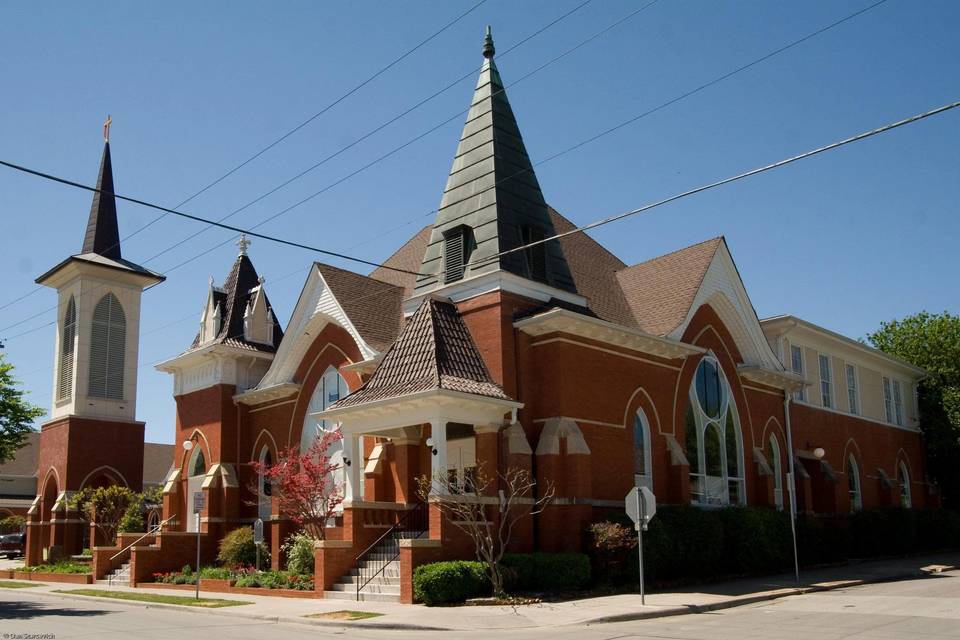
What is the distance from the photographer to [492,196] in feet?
85.5

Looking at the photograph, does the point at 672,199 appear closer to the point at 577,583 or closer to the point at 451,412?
the point at 451,412

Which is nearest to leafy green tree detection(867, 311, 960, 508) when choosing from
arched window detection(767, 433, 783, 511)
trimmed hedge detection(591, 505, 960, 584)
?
trimmed hedge detection(591, 505, 960, 584)

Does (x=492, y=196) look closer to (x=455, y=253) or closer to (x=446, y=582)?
(x=455, y=253)

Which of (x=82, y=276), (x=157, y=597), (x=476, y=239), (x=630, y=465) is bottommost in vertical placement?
(x=157, y=597)

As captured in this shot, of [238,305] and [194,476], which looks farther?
[238,305]

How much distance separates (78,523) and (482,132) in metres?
23.6

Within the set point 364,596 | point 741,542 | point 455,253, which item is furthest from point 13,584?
point 741,542

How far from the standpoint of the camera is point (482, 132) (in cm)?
2759

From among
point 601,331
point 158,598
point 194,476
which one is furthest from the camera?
point 194,476

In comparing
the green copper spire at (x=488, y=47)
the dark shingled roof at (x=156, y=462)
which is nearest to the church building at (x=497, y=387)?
the green copper spire at (x=488, y=47)

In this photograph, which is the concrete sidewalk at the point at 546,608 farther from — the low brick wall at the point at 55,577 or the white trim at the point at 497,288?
the white trim at the point at 497,288

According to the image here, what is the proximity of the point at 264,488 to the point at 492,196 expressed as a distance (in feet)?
43.9

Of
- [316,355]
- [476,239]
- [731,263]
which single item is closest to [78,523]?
[316,355]

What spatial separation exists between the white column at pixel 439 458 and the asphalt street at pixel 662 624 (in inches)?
140
